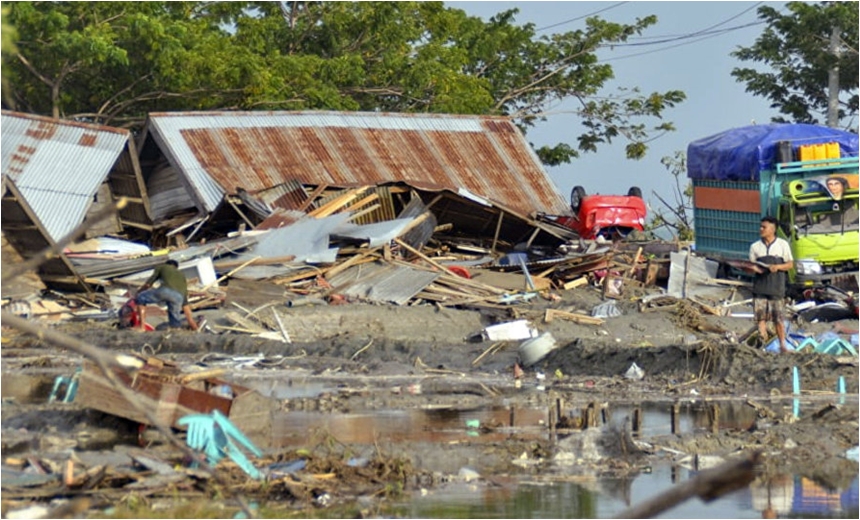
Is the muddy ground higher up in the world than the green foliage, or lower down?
lower down

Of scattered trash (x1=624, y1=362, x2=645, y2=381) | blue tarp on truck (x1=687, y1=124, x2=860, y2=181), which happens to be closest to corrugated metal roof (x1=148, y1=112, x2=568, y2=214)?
blue tarp on truck (x1=687, y1=124, x2=860, y2=181)

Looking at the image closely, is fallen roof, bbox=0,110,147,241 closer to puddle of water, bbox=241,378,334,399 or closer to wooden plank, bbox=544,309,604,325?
wooden plank, bbox=544,309,604,325

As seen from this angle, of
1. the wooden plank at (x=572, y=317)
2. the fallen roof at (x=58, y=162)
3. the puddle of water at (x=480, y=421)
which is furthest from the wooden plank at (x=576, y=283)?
the puddle of water at (x=480, y=421)

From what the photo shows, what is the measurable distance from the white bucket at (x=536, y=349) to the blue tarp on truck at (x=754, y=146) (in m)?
7.55

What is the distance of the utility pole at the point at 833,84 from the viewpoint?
3578cm

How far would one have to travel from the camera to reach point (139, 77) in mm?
30094

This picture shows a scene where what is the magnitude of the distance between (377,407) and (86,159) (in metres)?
12.6

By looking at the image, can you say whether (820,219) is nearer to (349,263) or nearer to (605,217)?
(605,217)

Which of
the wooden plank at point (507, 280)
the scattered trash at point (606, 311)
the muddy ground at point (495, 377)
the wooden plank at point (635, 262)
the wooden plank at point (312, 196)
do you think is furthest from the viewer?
the wooden plank at point (312, 196)

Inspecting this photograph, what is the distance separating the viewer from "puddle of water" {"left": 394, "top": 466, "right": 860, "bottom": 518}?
9156 millimetres

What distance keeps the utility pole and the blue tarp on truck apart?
12.4 m

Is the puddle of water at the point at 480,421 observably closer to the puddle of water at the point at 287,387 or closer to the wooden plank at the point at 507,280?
the puddle of water at the point at 287,387

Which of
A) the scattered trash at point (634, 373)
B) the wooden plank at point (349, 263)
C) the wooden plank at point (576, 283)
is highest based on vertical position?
the wooden plank at point (349, 263)

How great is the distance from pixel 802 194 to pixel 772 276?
6.71 meters
